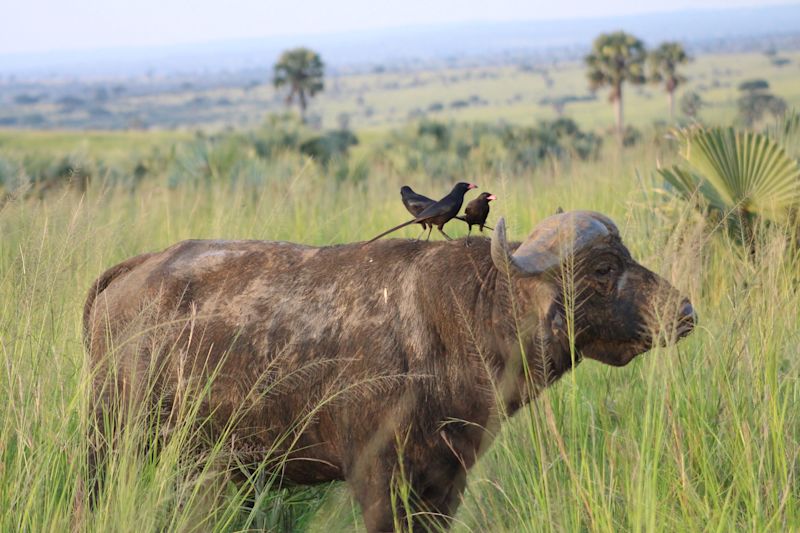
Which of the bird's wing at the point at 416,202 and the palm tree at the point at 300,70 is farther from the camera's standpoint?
the palm tree at the point at 300,70

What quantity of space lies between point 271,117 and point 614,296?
1827cm

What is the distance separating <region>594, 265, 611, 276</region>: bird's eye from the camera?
145 inches

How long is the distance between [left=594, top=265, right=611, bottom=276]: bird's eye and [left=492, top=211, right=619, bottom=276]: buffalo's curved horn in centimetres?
11

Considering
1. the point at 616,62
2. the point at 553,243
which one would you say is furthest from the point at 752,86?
the point at 553,243

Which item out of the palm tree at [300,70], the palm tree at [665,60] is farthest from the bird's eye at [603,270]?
the palm tree at [300,70]

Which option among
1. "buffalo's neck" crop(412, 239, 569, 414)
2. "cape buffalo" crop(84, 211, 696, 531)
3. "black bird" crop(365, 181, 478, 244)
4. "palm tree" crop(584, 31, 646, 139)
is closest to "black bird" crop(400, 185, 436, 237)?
"black bird" crop(365, 181, 478, 244)

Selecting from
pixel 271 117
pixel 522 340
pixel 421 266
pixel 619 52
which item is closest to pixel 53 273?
pixel 421 266

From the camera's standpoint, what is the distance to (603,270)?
369 centimetres

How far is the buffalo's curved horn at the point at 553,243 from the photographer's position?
11.4ft

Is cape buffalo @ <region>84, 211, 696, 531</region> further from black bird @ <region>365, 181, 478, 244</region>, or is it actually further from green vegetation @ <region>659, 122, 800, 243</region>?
green vegetation @ <region>659, 122, 800, 243</region>

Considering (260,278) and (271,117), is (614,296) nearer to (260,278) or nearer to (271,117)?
(260,278)

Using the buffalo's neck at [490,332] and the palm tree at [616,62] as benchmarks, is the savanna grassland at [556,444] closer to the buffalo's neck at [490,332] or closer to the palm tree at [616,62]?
the buffalo's neck at [490,332]

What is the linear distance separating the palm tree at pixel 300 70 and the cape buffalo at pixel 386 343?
5603 centimetres

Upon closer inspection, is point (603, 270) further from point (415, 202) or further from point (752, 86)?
point (752, 86)
